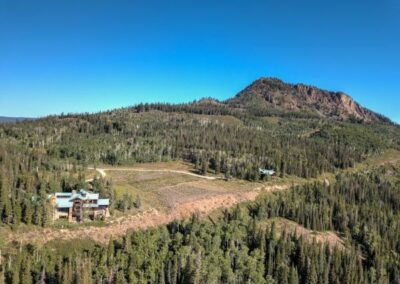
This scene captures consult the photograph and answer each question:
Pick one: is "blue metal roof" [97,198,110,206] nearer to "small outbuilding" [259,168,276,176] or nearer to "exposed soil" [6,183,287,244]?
"exposed soil" [6,183,287,244]

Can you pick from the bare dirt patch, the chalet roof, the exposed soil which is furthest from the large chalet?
the bare dirt patch

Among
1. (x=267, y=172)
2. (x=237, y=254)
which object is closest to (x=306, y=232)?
(x=237, y=254)

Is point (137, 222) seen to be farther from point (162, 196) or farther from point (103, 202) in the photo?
point (162, 196)

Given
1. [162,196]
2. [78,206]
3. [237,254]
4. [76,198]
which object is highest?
[76,198]

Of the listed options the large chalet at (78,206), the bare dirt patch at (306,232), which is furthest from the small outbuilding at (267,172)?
the large chalet at (78,206)

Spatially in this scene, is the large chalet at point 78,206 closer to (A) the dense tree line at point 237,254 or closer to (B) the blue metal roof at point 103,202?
(B) the blue metal roof at point 103,202

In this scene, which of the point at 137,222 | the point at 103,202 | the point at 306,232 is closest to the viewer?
the point at 103,202

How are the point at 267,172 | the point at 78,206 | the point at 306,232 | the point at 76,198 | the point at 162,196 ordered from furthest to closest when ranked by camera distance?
the point at 267,172
the point at 162,196
the point at 306,232
the point at 76,198
the point at 78,206

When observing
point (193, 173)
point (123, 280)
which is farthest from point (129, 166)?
point (123, 280)
